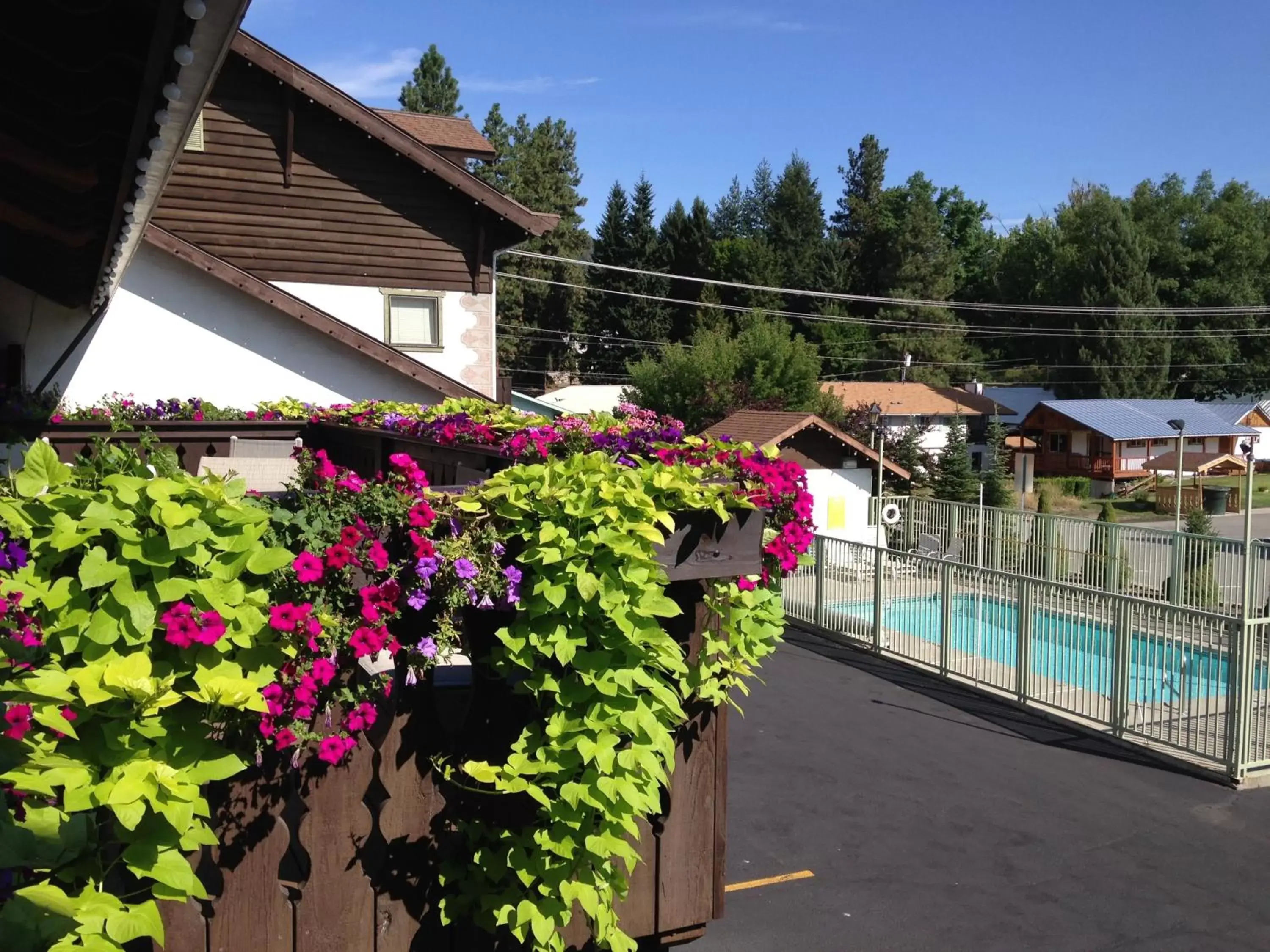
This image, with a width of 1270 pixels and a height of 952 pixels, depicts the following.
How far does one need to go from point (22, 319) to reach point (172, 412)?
1833mm

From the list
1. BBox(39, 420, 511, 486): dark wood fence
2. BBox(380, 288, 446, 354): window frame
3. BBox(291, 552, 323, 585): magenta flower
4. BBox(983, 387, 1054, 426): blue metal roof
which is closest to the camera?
BBox(291, 552, 323, 585): magenta flower

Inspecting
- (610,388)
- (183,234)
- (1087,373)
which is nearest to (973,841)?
(183,234)

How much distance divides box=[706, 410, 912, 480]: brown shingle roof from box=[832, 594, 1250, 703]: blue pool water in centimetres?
813

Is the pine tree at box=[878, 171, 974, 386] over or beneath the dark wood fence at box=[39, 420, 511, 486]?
over

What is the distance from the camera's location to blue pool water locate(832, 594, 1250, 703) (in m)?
10.8

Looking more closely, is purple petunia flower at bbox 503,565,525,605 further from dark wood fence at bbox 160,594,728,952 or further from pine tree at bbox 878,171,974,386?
pine tree at bbox 878,171,974,386

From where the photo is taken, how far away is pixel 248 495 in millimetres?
2719

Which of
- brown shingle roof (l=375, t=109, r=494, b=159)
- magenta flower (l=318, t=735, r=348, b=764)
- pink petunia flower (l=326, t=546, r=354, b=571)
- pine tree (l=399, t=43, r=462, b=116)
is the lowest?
magenta flower (l=318, t=735, r=348, b=764)

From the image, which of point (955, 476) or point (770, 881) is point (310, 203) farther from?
point (955, 476)

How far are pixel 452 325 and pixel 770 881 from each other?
455 inches

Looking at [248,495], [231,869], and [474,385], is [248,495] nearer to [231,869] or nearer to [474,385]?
[231,869]

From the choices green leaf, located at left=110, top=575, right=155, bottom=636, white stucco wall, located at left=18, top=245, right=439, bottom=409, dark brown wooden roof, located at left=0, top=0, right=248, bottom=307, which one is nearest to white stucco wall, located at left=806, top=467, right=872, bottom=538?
white stucco wall, located at left=18, top=245, right=439, bottom=409

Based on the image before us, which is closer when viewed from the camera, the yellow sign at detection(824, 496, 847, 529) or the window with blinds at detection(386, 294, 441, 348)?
Answer: the window with blinds at detection(386, 294, 441, 348)

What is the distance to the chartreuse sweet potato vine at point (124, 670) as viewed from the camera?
2098 mm
